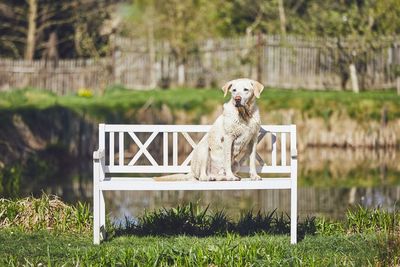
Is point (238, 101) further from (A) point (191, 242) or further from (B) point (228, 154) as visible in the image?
(A) point (191, 242)

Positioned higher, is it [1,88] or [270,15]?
[270,15]

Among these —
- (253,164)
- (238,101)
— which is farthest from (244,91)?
(253,164)

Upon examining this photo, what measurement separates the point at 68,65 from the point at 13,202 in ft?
70.4

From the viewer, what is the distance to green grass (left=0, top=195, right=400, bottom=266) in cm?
949

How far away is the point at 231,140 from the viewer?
36.0 ft

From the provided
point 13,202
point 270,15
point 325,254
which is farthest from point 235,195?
point 270,15

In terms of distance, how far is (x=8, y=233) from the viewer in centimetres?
1124

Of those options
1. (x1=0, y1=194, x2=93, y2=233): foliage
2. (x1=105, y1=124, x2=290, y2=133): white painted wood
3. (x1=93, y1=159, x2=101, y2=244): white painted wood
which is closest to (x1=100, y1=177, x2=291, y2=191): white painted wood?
(x1=93, y1=159, x2=101, y2=244): white painted wood

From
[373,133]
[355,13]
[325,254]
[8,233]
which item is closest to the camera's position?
[325,254]

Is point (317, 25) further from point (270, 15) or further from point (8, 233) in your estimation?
point (8, 233)

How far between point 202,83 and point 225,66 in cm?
108

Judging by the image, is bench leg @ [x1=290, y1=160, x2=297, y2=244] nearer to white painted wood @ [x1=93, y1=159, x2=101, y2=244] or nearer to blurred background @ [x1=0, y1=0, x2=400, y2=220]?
white painted wood @ [x1=93, y1=159, x2=101, y2=244]

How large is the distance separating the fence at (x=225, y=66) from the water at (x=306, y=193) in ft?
24.0

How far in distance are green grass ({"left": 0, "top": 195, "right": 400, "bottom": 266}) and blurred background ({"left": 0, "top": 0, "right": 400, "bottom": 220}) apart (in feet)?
10.3
